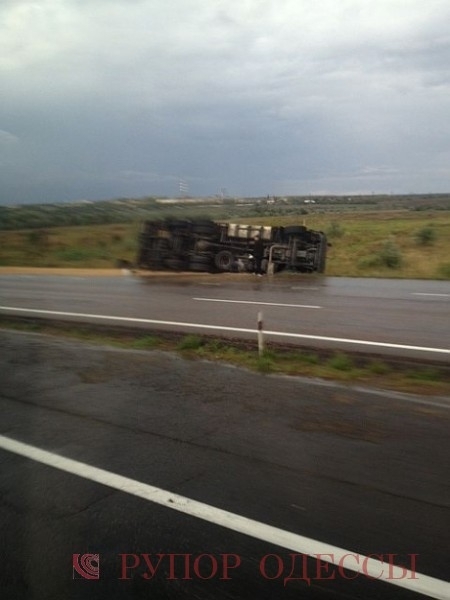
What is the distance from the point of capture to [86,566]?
3521 millimetres

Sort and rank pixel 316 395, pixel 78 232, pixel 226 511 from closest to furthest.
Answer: pixel 226 511
pixel 316 395
pixel 78 232

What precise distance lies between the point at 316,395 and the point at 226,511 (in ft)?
10.4

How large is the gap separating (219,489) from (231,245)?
72.5 ft

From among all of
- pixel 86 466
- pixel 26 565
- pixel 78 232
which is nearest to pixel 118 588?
pixel 26 565

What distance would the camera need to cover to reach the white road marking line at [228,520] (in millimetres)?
3309

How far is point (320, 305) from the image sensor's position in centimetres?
1532

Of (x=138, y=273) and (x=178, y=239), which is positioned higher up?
(x=178, y=239)

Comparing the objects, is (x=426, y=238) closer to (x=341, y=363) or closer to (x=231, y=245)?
(x=231, y=245)

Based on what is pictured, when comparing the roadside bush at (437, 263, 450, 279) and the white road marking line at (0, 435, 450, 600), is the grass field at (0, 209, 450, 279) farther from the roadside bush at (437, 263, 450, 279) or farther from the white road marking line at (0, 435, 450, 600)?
A: the white road marking line at (0, 435, 450, 600)

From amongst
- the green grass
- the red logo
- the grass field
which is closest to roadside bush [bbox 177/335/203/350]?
the green grass

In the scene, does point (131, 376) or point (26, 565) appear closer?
point (26, 565)

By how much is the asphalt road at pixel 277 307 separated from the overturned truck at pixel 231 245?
2236 mm

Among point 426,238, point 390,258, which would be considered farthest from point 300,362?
point 426,238

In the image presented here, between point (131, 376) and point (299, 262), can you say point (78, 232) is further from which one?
point (131, 376)
